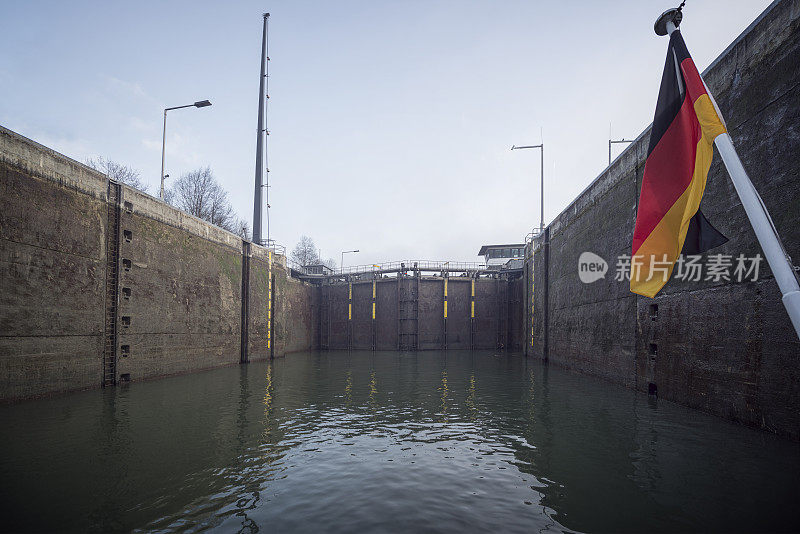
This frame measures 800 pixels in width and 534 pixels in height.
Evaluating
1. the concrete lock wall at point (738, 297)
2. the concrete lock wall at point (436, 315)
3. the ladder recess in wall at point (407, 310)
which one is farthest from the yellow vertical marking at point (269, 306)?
the concrete lock wall at point (738, 297)

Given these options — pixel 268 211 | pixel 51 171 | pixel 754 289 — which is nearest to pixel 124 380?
pixel 51 171

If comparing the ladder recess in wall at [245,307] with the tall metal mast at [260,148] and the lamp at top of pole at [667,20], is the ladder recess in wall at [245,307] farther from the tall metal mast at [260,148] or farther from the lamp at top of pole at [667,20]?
the lamp at top of pole at [667,20]

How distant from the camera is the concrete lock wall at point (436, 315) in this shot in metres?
35.8

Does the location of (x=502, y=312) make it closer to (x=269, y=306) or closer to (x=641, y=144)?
(x=269, y=306)

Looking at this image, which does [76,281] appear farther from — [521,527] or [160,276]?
[521,527]

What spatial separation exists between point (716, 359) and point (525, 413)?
4360 mm

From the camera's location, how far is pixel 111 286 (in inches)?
606

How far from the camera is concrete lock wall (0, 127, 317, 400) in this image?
12.1 metres

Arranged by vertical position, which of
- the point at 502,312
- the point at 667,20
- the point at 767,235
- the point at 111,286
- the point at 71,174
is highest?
the point at 667,20

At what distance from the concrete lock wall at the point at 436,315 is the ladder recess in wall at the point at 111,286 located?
22.5 metres

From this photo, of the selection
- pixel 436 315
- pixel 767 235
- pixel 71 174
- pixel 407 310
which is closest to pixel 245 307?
pixel 71 174

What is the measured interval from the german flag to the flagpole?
1.71 ft

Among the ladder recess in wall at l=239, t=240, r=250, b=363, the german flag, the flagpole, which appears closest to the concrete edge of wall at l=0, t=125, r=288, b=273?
the ladder recess in wall at l=239, t=240, r=250, b=363

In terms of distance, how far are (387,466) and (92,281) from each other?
12390mm
